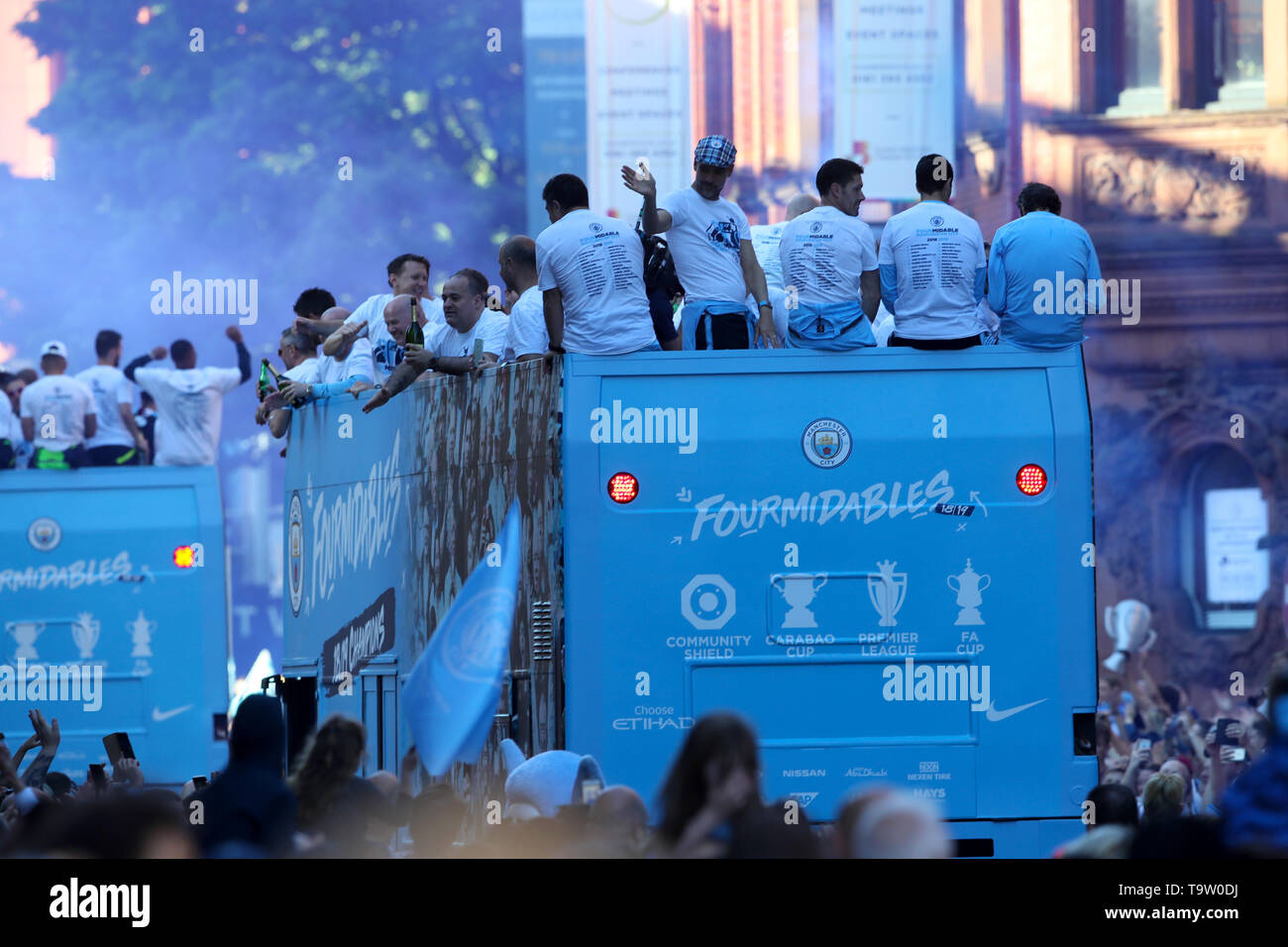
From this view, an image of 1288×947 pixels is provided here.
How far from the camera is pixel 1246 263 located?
83.5 feet

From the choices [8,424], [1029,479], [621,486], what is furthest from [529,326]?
[8,424]

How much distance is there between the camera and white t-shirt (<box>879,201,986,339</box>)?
920cm

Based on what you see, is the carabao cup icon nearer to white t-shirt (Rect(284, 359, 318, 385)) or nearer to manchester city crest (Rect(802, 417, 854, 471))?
white t-shirt (Rect(284, 359, 318, 385))

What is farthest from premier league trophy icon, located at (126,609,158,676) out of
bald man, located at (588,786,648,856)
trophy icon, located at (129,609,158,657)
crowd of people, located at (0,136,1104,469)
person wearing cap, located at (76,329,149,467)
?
bald man, located at (588,786,648,856)

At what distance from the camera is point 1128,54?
26359mm

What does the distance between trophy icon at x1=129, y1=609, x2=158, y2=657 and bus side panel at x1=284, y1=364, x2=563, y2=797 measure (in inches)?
91.5

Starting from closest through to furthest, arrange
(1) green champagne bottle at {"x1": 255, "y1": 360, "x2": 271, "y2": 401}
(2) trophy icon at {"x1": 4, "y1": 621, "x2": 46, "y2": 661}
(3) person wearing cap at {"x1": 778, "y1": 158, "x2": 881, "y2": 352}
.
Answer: (3) person wearing cap at {"x1": 778, "y1": 158, "x2": 881, "y2": 352} < (1) green champagne bottle at {"x1": 255, "y1": 360, "x2": 271, "y2": 401} < (2) trophy icon at {"x1": 4, "y1": 621, "x2": 46, "y2": 661}

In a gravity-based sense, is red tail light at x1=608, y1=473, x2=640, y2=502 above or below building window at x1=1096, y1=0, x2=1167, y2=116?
below

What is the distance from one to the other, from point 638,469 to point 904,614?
117cm

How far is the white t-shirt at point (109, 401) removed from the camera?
54.9 feet

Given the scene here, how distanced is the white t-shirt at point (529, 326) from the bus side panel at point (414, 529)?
0.38 metres

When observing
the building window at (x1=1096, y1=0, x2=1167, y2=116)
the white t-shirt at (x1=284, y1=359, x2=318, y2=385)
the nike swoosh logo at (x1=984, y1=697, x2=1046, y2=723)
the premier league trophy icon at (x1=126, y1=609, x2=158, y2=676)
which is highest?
the building window at (x1=1096, y1=0, x2=1167, y2=116)
